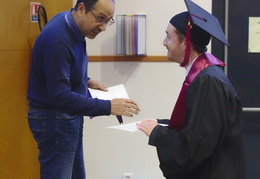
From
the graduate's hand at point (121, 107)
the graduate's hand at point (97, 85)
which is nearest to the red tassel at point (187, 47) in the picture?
the graduate's hand at point (121, 107)

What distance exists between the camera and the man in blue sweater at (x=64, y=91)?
6.72 feet

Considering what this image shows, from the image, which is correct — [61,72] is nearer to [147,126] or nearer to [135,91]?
[147,126]

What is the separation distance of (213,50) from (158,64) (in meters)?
0.52

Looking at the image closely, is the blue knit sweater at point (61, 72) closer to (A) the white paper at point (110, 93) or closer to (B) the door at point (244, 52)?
(A) the white paper at point (110, 93)

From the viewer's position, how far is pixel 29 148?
296 centimetres

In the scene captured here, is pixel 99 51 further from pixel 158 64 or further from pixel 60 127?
pixel 60 127

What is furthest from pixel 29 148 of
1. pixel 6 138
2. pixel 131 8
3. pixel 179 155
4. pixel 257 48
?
pixel 257 48

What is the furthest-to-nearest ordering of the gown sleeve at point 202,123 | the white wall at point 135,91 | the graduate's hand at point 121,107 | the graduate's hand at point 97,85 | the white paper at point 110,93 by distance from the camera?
the white wall at point 135,91
the graduate's hand at point 97,85
the white paper at point 110,93
the graduate's hand at point 121,107
the gown sleeve at point 202,123

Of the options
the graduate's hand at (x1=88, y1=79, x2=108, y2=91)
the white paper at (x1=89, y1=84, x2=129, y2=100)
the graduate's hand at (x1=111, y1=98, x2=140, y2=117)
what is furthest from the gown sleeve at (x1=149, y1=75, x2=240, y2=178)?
the graduate's hand at (x1=88, y1=79, x2=108, y2=91)

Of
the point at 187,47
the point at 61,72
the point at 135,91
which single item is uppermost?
the point at 187,47

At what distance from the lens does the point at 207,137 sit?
5.00 feet

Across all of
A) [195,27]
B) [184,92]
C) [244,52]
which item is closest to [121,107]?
[184,92]

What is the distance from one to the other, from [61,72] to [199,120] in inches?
32.7

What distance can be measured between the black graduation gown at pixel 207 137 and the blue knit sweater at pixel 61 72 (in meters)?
0.56
